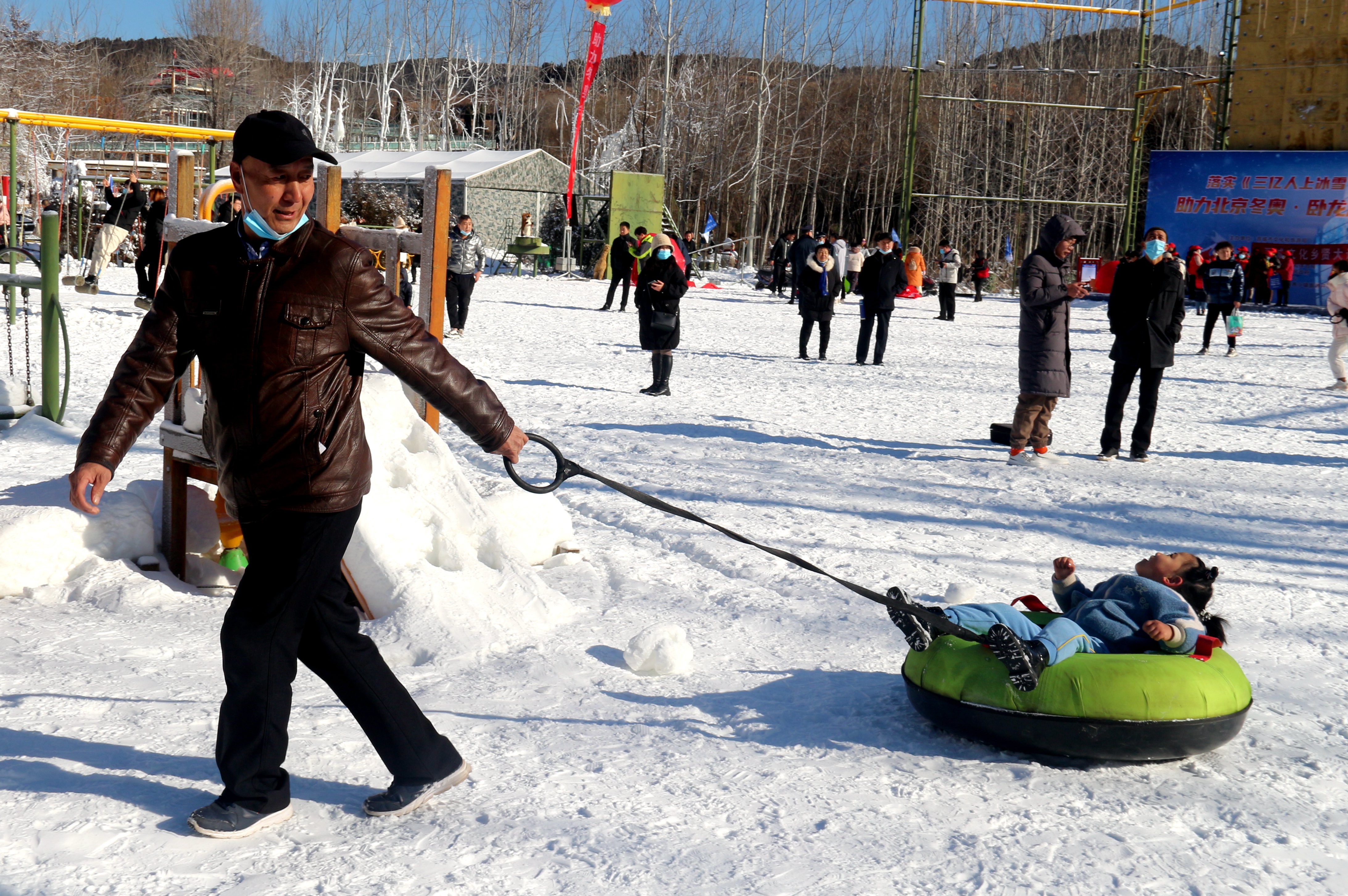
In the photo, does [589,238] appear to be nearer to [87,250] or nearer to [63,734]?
[87,250]

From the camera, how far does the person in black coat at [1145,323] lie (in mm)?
8008

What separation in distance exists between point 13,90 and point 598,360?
34.3m

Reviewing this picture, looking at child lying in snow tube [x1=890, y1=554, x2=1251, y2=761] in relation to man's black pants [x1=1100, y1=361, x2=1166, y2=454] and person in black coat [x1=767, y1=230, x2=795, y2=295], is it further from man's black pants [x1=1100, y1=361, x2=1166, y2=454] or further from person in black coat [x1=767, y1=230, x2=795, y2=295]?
person in black coat [x1=767, y1=230, x2=795, y2=295]

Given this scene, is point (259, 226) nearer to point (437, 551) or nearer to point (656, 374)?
point (437, 551)

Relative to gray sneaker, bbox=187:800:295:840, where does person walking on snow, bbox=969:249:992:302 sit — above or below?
above

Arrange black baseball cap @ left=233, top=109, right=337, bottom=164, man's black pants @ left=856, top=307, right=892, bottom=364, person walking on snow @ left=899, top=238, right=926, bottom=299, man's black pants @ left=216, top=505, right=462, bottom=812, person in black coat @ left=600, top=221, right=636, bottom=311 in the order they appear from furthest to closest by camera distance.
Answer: person walking on snow @ left=899, top=238, right=926, bottom=299 < person in black coat @ left=600, top=221, right=636, bottom=311 < man's black pants @ left=856, top=307, right=892, bottom=364 < man's black pants @ left=216, top=505, right=462, bottom=812 < black baseball cap @ left=233, top=109, right=337, bottom=164

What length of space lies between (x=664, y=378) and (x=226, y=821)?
8.23 metres

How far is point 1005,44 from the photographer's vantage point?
39.5 meters

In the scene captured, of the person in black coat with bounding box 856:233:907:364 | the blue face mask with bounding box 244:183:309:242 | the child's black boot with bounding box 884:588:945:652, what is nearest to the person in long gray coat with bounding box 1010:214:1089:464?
the child's black boot with bounding box 884:588:945:652

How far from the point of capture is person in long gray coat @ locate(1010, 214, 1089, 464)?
789 centimetres

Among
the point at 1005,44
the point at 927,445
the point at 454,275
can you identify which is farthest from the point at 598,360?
the point at 1005,44

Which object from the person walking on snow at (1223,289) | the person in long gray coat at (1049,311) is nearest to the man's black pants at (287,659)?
the person in long gray coat at (1049,311)

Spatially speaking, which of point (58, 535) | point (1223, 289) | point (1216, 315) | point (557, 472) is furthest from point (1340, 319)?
point (58, 535)

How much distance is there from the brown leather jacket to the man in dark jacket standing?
1767cm
